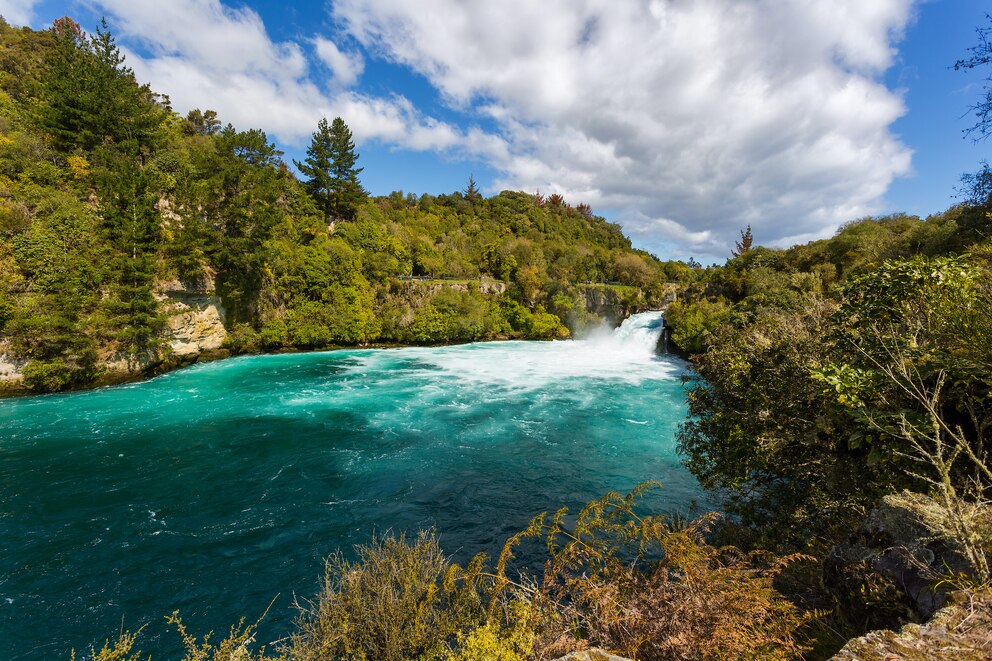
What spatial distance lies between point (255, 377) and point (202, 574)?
1848 cm

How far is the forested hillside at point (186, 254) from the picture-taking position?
748 inches

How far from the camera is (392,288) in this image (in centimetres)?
3794

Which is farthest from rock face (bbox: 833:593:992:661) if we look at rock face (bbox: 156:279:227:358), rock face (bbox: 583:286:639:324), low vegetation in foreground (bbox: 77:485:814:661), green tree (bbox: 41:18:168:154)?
rock face (bbox: 583:286:639:324)

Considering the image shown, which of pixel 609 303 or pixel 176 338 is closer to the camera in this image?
pixel 176 338

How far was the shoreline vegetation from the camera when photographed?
12.3 ft

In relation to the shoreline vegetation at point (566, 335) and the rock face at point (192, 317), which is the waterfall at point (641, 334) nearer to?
the shoreline vegetation at point (566, 335)

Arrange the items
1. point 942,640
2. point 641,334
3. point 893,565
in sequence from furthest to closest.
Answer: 1. point 641,334
2. point 893,565
3. point 942,640

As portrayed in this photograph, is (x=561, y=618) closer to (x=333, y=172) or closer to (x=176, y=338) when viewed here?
(x=176, y=338)

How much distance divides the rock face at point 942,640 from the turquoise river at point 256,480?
682 cm

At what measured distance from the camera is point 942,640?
99.5 inches

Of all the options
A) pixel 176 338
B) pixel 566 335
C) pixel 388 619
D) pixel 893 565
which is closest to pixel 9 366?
pixel 176 338

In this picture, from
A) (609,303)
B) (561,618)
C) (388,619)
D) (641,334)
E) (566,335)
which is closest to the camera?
(561,618)

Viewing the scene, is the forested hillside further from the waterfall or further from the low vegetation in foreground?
the low vegetation in foreground

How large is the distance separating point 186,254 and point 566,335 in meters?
36.5
